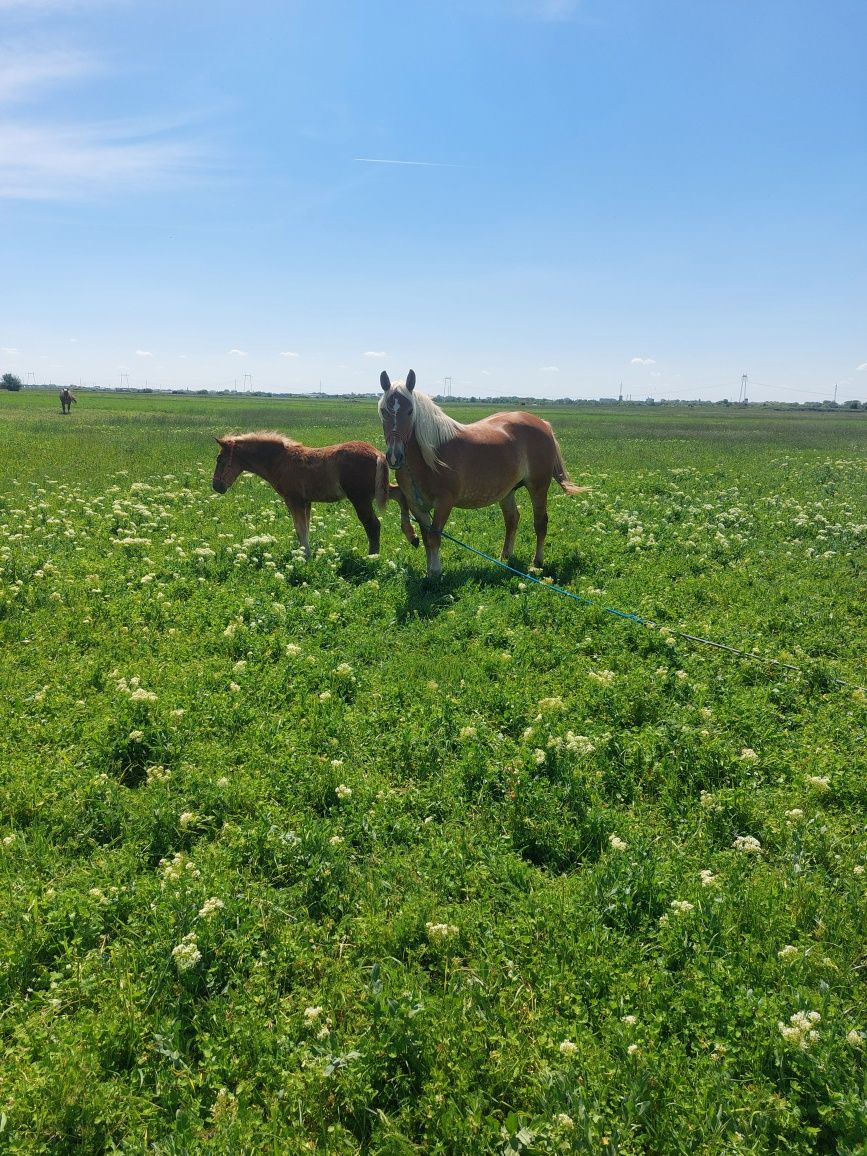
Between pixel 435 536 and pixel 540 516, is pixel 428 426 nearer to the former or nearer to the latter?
pixel 435 536

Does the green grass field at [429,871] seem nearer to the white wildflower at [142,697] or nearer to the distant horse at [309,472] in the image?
the white wildflower at [142,697]

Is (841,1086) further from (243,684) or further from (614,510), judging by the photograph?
(614,510)

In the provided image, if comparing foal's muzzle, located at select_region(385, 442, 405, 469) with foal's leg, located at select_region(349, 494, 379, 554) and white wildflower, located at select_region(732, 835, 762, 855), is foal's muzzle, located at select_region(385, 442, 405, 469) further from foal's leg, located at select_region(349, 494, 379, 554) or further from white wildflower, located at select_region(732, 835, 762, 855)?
white wildflower, located at select_region(732, 835, 762, 855)

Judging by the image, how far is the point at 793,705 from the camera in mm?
6684

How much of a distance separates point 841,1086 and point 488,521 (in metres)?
13.5

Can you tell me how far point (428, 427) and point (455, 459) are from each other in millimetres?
752

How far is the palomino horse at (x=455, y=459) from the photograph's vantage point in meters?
9.97

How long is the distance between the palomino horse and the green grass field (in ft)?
6.03

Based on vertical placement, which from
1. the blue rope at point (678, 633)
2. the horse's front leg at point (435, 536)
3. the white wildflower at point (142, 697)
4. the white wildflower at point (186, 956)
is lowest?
the white wildflower at point (186, 956)

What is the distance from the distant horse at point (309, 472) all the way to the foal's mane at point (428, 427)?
5.06 ft

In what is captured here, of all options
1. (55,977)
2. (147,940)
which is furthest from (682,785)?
(55,977)

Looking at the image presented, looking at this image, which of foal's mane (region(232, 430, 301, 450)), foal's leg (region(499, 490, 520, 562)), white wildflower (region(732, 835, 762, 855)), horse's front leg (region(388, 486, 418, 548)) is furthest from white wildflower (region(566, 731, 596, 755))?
foal's mane (region(232, 430, 301, 450))

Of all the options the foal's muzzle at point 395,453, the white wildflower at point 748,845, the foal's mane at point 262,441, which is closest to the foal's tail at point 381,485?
the foal's muzzle at point 395,453

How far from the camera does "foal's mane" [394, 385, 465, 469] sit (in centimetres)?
1013
